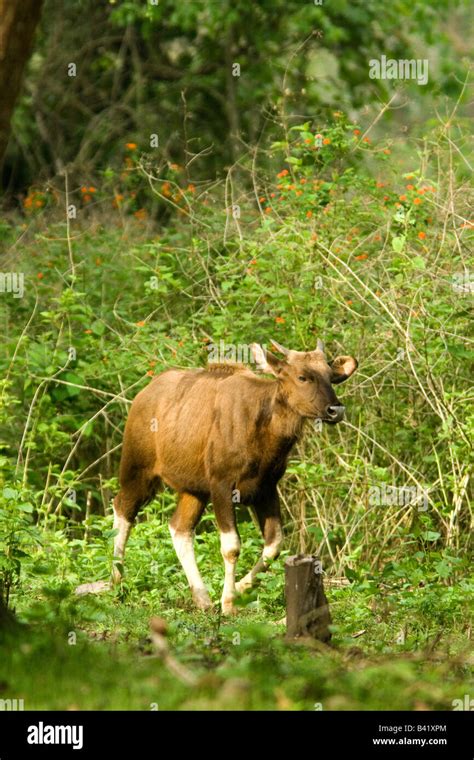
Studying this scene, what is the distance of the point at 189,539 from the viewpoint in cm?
933

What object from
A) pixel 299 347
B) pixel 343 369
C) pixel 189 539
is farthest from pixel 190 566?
pixel 299 347

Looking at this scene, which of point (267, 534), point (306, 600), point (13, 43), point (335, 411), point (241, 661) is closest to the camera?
point (241, 661)

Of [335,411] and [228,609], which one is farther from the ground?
[335,411]

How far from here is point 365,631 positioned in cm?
798

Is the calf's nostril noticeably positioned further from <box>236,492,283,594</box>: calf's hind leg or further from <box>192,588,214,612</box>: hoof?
<box>192,588,214,612</box>: hoof

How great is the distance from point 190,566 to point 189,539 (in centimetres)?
20

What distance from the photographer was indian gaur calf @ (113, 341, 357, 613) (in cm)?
903

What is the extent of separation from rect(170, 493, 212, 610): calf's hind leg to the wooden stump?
74.1 inches

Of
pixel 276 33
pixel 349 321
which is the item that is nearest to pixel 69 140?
pixel 276 33

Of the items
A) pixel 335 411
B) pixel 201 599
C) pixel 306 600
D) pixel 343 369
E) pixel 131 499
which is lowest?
pixel 306 600

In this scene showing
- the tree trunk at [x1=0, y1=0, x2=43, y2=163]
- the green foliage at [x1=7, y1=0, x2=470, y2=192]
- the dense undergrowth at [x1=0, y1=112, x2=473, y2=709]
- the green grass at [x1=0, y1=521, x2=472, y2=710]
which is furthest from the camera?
the green foliage at [x1=7, y1=0, x2=470, y2=192]

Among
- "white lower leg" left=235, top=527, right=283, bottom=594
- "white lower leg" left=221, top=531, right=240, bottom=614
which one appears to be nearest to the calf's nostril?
"white lower leg" left=235, top=527, right=283, bottom=594

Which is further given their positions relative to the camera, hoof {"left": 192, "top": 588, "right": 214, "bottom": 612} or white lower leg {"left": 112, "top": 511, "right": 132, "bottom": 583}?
white lower leg {"left": 112, "top": 511, "right": 132, "bottom": 583}

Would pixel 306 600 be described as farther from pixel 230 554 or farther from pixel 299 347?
pixel 299 347
